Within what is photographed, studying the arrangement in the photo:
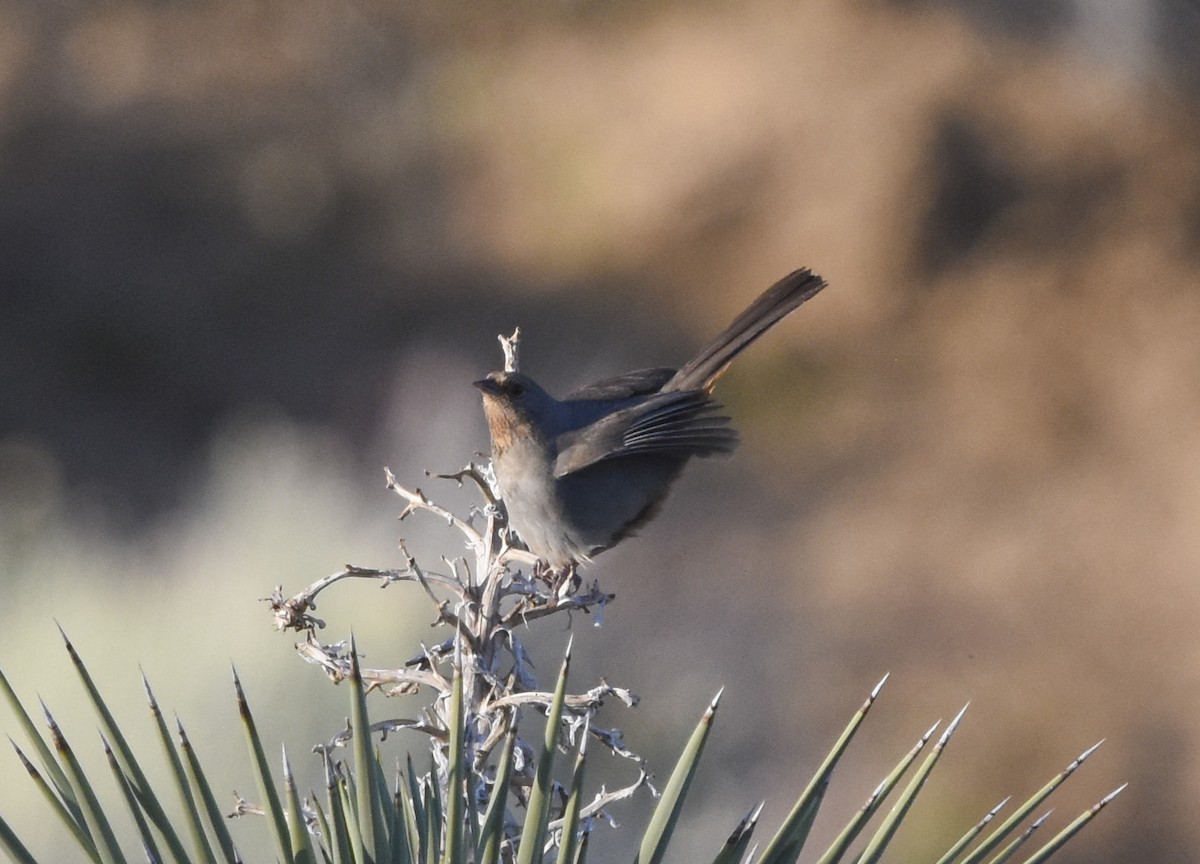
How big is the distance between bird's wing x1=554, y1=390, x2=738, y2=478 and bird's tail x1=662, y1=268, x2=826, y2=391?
0.09 meters

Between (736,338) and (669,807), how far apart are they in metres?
0.91

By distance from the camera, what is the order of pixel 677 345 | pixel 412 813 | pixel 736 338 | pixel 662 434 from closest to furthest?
pixel 412 813 → pixel 662 434 → pixel 736 338 → pixel 677 345

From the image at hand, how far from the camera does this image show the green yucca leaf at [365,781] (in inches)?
35.4

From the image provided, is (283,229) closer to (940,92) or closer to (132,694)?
(132,694)

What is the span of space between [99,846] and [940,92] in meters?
3.86

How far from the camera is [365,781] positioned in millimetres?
935

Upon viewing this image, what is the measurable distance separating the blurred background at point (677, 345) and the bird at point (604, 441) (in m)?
1.64

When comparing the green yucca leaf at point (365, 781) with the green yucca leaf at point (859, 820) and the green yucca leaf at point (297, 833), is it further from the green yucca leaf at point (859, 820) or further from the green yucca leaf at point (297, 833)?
the green yucca leaf at point (859, 820)

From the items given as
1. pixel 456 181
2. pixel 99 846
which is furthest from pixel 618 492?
pixel 456 181

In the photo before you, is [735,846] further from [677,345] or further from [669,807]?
[677,345]

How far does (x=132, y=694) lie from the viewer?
12.2 ft

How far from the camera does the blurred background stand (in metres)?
4.02

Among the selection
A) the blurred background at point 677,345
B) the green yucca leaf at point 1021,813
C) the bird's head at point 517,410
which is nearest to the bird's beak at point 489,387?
the bird's head at point 517,410

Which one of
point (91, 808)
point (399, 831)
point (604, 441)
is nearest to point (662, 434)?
point (604, 441)
